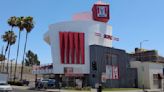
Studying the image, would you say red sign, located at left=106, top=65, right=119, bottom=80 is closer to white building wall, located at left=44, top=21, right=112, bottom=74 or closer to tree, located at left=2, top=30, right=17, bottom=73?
white building wall, located at left=44, top=21, right=112, bottom=74

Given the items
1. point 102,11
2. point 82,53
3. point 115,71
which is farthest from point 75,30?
point 115,71

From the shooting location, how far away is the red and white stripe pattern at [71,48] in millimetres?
74188

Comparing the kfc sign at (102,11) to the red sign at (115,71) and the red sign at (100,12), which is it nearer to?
the red sign at (100,12)

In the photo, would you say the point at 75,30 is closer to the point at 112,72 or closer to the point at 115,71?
the point at 112,72

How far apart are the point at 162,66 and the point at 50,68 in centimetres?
2815

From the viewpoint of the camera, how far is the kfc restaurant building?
74125 mm

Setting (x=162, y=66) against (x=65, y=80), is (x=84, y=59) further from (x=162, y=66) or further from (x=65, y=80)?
(x=162, y=66)

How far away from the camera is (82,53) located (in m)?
74.5

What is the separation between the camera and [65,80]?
249ft

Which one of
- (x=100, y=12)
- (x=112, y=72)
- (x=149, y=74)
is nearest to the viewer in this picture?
(x=112, y=72)

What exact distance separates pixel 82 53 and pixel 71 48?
8.23 ft

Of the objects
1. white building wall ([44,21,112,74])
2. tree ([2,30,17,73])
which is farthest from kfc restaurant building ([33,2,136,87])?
tree ([2,30,17,73])

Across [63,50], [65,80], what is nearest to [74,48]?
[63,50]

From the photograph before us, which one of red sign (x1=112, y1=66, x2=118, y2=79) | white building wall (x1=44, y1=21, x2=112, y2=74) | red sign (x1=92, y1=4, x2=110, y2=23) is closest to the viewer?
white building wall (x1=44, y1=21, x2=112, y2=74)
